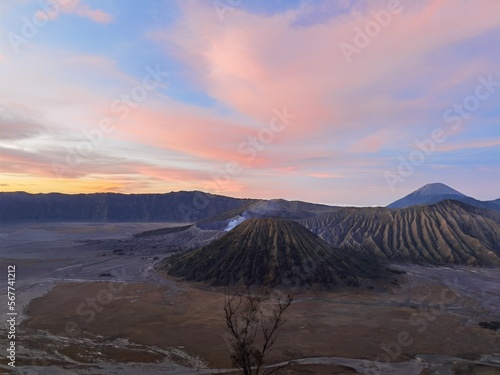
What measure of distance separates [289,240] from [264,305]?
66.9 feet

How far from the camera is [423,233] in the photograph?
85.2 metres

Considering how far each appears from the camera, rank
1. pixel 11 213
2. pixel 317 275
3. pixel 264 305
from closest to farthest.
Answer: pixel 264 305 < pixel 317 275 < pixel 11 213

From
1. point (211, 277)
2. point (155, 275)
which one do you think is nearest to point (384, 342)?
point (211, 277)

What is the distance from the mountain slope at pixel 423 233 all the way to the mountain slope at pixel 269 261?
24.3 metres

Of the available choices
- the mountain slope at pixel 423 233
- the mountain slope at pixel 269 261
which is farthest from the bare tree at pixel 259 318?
the mountain slope at pixel 423 233

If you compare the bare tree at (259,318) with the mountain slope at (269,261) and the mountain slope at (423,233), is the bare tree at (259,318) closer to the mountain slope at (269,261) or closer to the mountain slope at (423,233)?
the mountain slope at (269,261)

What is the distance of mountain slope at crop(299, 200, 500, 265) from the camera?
244 ft

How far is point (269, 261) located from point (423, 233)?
4668cm

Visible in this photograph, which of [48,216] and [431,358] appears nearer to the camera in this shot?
[431,358]

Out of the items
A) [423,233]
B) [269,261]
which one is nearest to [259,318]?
[269,261]

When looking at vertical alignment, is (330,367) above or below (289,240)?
below

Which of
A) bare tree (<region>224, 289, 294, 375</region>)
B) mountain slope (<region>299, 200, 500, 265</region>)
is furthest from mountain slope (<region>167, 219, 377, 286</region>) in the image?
mountain slope (<region>299, 200, 500, 265</region>)

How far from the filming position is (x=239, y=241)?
203ft

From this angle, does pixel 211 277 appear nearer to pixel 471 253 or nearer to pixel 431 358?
pixel 431 358
